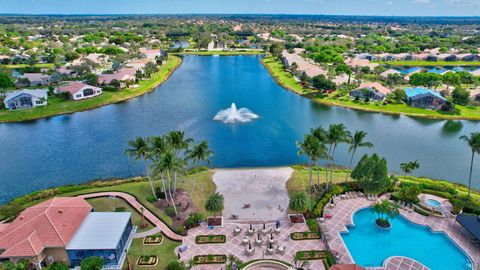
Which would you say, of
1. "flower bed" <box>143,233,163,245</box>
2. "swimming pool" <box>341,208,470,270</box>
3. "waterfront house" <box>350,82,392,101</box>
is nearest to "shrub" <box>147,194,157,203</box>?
"flower bed" <box>143,233,163,245</box>

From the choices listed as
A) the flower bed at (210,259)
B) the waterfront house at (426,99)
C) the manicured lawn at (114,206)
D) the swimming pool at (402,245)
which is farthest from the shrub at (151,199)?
the waterfront house at (426,99)

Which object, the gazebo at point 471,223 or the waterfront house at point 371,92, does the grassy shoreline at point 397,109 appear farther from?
the gazebo at point 471,223

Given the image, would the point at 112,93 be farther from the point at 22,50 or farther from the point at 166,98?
the point at 22,50

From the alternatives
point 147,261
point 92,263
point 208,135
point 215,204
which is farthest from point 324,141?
point 92,263

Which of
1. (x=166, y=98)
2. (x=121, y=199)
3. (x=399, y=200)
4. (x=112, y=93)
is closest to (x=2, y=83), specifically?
(x=112, y=93)

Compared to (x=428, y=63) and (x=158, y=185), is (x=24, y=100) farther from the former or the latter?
(x=428, y=63)
